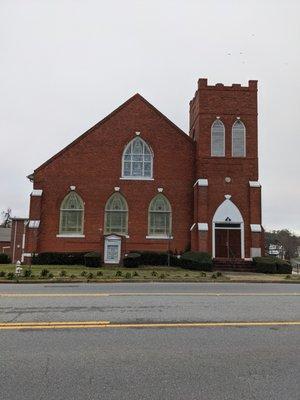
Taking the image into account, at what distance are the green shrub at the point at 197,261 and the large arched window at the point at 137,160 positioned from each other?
7617mm

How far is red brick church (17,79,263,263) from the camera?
3228 cm

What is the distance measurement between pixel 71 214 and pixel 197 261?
33.8ft

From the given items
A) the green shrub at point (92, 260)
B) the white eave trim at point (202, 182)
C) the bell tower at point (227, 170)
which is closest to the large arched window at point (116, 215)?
the green shrub at point (92, 260)

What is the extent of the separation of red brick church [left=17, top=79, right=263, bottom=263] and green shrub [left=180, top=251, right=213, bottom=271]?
3219 millimetres

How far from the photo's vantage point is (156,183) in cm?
3369

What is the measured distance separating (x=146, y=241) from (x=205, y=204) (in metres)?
4.89

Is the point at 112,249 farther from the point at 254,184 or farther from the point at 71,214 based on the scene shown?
the point at 254,184

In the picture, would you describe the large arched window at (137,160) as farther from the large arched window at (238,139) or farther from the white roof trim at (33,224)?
the white roof trim at (33,224)

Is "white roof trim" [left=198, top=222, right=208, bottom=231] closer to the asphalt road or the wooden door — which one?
the wooden door

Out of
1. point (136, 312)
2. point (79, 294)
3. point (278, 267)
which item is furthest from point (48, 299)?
A: point (278, 267)

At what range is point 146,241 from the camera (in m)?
33.0

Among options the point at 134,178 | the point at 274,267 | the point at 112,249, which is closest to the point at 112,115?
the point at 134,178

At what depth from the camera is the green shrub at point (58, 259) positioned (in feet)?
101

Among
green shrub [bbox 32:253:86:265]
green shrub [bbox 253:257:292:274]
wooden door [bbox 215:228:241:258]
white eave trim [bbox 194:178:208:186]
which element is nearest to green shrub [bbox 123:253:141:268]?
green shrub [bbox 32:253:86:265]
